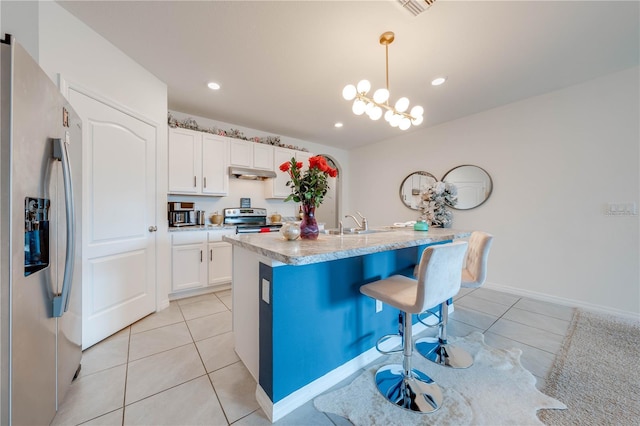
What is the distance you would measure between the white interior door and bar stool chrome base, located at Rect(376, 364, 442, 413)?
2356 millimetres

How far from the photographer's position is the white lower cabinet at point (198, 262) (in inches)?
114

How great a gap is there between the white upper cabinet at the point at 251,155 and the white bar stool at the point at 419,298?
3.00m

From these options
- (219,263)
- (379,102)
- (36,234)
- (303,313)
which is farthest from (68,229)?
(379,102)

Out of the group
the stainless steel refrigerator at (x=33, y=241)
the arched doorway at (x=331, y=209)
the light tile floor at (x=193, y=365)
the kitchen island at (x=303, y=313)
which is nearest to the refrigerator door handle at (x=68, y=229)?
the stainless steel refrigerator at (x=33, y=241)

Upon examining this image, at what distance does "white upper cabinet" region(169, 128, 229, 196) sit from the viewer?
3.11 metres

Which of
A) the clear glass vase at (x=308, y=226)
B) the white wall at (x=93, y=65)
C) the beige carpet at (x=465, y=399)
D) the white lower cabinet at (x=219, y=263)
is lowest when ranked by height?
the beige carpet at (x=465, y=399)

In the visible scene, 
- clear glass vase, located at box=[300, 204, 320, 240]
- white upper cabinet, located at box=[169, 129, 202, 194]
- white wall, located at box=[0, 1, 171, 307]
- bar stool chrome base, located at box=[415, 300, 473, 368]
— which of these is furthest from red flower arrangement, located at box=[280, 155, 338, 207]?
white upper cabinet, located at box=[169, 129, 202, 194]

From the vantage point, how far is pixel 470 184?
3578mm

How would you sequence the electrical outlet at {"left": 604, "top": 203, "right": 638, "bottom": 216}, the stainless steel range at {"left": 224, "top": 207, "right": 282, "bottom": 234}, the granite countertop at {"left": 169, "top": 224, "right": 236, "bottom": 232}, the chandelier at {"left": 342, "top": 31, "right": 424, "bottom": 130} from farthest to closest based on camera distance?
1. the stainless steel range at {"left": 224, "top": 207, "right": 282, "bottom": 234}
2. the granite countertop at {"left": 169, "top": 224, "right": 236, "bottom": 232}
3. the electrical outlet at {"left": 604, "top": 203, "right": 638, "bottom": 216}
4. the chandelier at {"left": 342, "top": 31, "right": 424, "bottom": 130}

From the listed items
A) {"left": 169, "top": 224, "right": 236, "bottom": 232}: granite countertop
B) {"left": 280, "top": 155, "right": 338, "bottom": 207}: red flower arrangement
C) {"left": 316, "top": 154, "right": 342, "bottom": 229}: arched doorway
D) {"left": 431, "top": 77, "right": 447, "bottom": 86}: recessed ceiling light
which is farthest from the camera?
{"left": 316, "top": 154, "right": 342, "bottom": 229}: arched doorway

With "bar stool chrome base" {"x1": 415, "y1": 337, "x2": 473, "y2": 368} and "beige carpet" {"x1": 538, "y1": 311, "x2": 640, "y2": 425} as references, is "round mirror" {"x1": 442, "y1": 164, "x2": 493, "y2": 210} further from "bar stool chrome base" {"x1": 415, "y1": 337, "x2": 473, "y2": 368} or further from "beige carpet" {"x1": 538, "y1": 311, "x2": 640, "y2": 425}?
"bar stool chrome base" {"x1": 415, "y1": 337, "x2": 473, "y2": 368}

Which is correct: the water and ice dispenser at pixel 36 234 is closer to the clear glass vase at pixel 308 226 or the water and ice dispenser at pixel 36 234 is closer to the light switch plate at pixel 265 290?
the light switch plate at pixel 265 290

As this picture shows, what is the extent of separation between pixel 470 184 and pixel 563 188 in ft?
3.30

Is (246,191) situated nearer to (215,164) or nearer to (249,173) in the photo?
(249,173)
